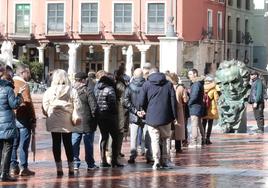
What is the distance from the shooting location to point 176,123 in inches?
588

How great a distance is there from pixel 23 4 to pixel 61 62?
18.2ft

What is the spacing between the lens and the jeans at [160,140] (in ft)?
43.1

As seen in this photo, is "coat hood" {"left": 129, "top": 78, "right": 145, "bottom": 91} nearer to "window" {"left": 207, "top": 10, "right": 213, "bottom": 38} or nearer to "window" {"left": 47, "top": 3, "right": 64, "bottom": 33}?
"window" {"left": 47, "top": 3, "right": 64, "bottom": 33}

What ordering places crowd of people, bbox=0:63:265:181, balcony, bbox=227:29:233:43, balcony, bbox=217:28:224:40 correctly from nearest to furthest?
crowd of people, bbox=0:63:265:181 < balcony, bbox=217:28:224:40 < balcony, bbox=227:29:233:43

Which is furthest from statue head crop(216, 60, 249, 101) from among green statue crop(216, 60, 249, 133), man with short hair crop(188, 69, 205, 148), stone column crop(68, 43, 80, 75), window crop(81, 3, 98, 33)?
window crop(81, 3, 98, 33)

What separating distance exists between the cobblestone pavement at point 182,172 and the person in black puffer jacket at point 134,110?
302 mm

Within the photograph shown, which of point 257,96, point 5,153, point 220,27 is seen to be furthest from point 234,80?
point 220,27

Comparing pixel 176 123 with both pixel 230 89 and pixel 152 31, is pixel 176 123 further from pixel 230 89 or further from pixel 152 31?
pixel 152 31

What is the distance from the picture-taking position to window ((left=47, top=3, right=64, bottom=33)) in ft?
199

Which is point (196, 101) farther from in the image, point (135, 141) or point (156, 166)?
point (156, 166)

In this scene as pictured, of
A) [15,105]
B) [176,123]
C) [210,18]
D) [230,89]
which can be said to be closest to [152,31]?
[210,18]

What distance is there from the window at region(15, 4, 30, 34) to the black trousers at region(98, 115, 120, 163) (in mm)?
48445

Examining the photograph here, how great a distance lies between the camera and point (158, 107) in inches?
516

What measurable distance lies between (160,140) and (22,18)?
4951 centimetres
